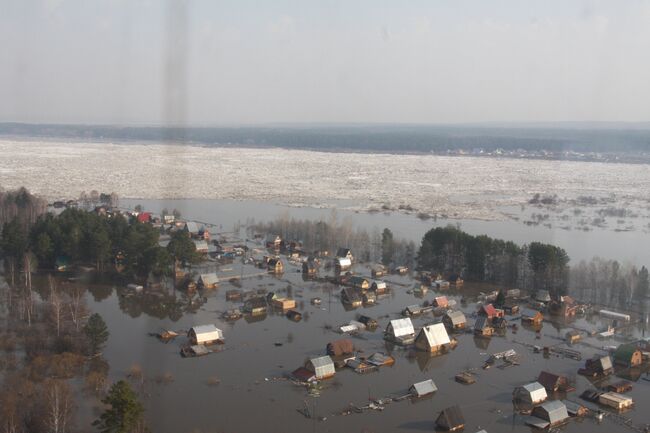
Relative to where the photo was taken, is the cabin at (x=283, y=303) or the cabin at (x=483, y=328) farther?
the cabin at (x=283, y=303)

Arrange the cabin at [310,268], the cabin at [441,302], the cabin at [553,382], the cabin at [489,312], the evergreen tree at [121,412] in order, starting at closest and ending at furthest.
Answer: the evergreen tree at [121,412] → the cabin at [553,382] → the cabin at [489,312] → the cabin at [441,302] → the cabin at [310,268]

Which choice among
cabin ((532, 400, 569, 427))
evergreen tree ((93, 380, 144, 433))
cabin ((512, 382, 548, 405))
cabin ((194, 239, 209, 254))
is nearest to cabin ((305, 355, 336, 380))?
cabin ((512, 382, 548, 405))

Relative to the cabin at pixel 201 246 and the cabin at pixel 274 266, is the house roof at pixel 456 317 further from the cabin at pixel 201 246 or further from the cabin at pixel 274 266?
the cabin at pixel 201 246

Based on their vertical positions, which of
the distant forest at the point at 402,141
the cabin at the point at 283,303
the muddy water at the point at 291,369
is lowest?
the muddy water at the point at 291,369

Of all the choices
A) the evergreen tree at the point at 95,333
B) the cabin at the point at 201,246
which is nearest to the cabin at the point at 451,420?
the evergreen tree at the point at 95,333

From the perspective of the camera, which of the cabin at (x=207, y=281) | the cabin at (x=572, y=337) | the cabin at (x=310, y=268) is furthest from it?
the cabin at (x=310, y=268)

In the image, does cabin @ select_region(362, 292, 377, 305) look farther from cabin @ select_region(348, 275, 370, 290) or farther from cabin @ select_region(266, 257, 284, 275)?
cabin @ select_region(266, 257, 284, 275)

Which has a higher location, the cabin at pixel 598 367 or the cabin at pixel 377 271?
the cabin at pixel 377 271
